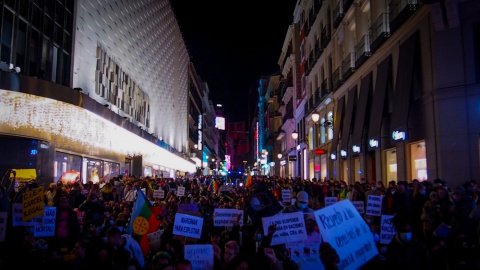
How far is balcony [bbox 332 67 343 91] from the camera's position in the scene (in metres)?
29.1

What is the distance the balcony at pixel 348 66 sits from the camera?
25.9 m

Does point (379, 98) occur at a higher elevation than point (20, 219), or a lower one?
higher

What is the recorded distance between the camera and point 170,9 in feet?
198

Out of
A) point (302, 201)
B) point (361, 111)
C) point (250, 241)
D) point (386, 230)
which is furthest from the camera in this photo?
point (361, 111)

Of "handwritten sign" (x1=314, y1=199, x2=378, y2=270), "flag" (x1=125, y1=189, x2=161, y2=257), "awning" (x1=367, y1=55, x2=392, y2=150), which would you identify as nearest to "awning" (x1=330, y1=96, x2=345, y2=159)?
"awning" (x1=367, y1=55, x2=392, y2=150)

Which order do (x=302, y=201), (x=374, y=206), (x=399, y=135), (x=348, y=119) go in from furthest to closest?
1. (x=348, y=119)
2. (x=399, y=135)
3. (x=374, y=206)
4. (x=302, y=201)

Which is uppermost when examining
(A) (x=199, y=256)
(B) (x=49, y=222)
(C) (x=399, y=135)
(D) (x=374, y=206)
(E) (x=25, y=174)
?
(C) (x=399, y=135)

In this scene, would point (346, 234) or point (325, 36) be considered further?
point (325, 36)

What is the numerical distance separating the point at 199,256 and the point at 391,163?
1507 centimetres

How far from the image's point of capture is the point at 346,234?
6.09 m

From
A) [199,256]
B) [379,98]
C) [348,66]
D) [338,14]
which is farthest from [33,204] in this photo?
[338,14]

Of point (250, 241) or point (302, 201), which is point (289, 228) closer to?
point (250, 241)

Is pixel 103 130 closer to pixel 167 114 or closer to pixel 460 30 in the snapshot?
pixel 460 30

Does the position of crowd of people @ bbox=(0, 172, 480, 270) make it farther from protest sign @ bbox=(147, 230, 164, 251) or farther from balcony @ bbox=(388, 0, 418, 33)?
Answer: balcony @ bbox=(388, 0, 418, 33)
